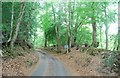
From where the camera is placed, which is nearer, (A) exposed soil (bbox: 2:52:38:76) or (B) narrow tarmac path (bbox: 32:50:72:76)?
(A) exposed soil (bbox: 2:52:38:76)

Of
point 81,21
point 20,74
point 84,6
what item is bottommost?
point 20,74

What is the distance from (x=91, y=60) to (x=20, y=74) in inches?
273

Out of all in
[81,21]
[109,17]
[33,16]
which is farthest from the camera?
[81,21]

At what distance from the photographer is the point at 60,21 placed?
33281mm

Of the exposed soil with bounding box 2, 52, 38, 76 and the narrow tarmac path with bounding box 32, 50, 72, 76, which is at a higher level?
the exposed soil with bounding box 2, 52, 38, 76

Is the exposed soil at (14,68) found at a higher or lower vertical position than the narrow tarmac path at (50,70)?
higher

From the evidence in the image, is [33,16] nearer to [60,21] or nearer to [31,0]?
[31,0]

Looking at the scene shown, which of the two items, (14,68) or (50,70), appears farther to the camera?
(50,70)

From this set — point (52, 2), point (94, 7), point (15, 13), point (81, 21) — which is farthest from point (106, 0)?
point (52, 2)

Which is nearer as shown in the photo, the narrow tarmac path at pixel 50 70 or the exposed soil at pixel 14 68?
the exposed soil at pixel 14 68

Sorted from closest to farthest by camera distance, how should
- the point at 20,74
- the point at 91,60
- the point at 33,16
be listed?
the point at 20,74
the point at 91,60
the point at 33,16

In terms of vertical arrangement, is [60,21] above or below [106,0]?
below

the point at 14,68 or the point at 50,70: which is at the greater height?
the point at 14,68

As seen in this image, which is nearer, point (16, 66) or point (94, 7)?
point (16, 66)
